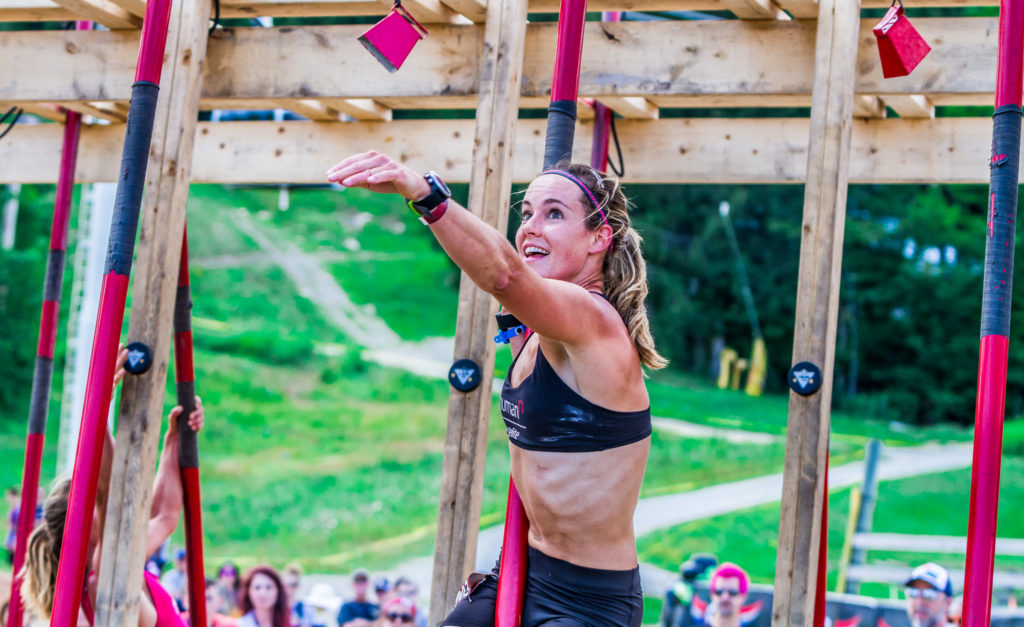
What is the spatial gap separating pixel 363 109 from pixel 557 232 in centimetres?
307

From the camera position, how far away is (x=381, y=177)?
77.4 inches

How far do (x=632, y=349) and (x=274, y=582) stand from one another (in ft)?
15.1

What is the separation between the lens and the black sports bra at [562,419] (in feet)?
8.19

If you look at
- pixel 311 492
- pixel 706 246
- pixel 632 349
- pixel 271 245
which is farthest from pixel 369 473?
pixel 632 349

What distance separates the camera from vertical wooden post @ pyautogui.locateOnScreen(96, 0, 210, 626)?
137 inches

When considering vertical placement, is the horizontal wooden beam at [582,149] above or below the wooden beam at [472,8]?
below

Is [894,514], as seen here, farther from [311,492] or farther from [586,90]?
[586,90]

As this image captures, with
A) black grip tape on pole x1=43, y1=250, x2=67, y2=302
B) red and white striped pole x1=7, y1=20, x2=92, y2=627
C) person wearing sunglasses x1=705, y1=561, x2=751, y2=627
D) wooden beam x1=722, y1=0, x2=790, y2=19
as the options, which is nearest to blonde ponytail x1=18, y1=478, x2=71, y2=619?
red and white striped pole x1=7, y1=20, x2=92, y2=627

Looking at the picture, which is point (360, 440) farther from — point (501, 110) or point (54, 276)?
point (501, 110)

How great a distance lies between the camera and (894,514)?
17328 millimetres

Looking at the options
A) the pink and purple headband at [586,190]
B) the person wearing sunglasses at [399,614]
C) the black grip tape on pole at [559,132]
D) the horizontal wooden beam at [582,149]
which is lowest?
the person wearing sunglasses at [399,614]

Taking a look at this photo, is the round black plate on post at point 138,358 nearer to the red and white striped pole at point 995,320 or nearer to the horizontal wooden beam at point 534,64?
the horizontal wooden beam at point 534,64

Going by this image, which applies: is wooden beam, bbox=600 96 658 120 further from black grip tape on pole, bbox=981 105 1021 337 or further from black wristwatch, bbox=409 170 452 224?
black wristwatch, bbox=409 170 452 224

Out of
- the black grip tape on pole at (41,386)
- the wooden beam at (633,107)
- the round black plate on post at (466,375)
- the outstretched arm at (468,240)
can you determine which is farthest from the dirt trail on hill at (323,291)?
the outstretched arm at (468,240)
